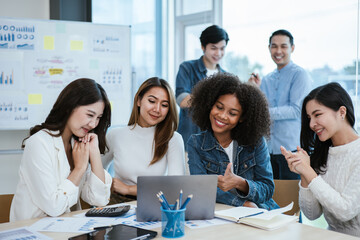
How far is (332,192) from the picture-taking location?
5.55 ft

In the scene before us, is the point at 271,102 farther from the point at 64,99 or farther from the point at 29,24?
the point at 29,24

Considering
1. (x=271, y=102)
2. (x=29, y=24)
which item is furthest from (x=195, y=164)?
(x=29, y=24)

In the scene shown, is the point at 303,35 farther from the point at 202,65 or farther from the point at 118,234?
the point at 118,234

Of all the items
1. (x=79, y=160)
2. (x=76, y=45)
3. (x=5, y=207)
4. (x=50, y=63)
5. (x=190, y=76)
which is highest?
(x=76, y=45)

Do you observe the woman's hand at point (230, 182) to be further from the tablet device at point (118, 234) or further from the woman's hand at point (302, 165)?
the tablet device at point (118, 234)

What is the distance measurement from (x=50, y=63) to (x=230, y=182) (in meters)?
2.35

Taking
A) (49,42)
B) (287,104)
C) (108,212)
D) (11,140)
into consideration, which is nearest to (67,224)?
(108,212)

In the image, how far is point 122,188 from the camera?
2135 mm

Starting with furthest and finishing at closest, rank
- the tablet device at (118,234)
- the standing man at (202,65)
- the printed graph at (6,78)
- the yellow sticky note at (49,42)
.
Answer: the yellow sticky note at (49,42) → the printed graph at (6,78) → the standing man at (202,65) → the tablet device at (118,234)

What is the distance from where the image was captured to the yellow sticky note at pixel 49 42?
11.6 feet

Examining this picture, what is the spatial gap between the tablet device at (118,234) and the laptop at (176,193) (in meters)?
0.13

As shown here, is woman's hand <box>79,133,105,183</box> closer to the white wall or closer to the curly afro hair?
the curly afro hair

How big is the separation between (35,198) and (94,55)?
7.34ft

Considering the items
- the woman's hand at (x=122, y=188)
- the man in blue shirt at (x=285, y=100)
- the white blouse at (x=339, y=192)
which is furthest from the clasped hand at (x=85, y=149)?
the man in blue shirt at (x=285, y=100)
